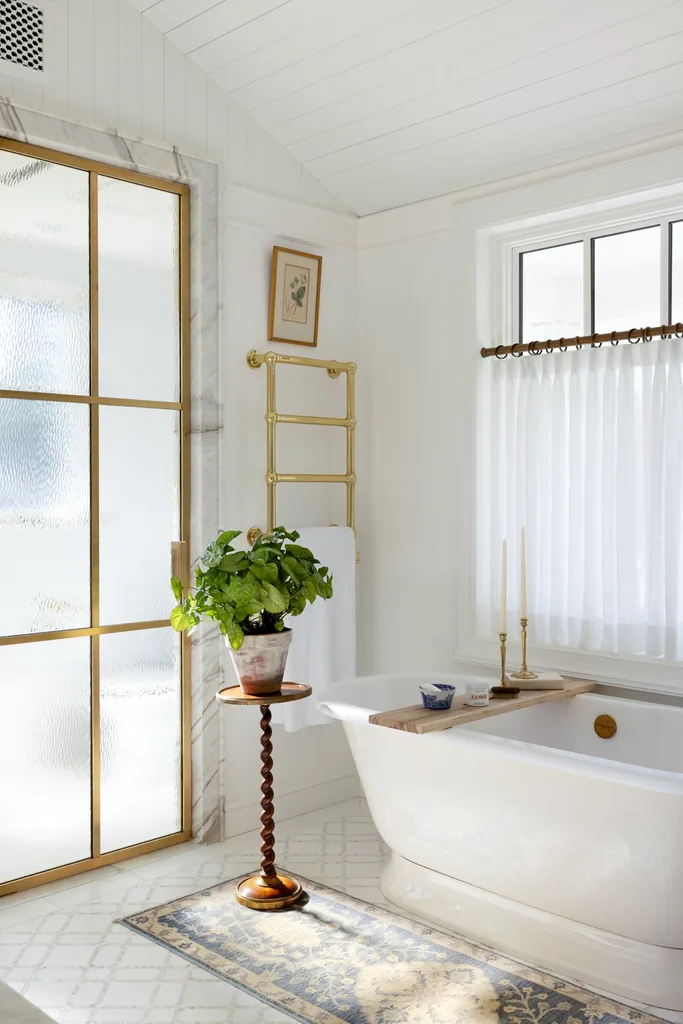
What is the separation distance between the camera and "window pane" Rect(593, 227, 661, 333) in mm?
3270

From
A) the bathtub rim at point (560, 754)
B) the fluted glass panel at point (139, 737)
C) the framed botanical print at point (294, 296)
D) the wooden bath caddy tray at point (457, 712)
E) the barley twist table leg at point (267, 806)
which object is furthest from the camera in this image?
the framed botanical print at point (294, 296)

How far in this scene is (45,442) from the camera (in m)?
3.10

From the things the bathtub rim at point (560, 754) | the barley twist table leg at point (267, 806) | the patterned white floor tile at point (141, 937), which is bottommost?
the patterned white floor tile at point (141, 937)

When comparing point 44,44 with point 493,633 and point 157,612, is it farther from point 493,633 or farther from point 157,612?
point 493,633

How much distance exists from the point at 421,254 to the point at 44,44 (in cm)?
157

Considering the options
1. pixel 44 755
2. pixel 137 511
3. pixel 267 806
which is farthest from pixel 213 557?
pixel 44 755

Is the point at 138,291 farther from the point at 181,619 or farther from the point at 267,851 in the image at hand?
the point at 267,851

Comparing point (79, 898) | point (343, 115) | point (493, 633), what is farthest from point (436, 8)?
point (79, 898)

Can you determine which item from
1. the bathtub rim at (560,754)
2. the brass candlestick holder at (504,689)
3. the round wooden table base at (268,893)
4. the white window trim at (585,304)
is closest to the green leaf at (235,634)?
the bathtub rim at (560,754)

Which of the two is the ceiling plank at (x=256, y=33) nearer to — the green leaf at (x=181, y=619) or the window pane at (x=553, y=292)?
the window pane at (x=553, y=292)

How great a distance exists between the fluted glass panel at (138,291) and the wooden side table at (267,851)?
3.77 feet

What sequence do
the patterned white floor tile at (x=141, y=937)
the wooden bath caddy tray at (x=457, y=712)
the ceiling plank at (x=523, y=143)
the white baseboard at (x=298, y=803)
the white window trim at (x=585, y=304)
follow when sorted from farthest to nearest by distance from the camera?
1. the white baseboard at (x=298, y=803)
2. the white window trim at (x=585, y=304)
3. the ceiling plank at (x=523, y=143)
4. the wooden bath caddy tray at (x=457, y=712)
5. the patterned white floor tile at (x=141, y=937)

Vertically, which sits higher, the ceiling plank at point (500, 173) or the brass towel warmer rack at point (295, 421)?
the ceiling plank at point (500, 173)

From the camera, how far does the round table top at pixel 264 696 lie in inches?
113
